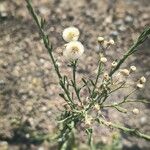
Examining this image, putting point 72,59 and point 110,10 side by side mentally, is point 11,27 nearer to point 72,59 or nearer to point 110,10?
→ point 110,10

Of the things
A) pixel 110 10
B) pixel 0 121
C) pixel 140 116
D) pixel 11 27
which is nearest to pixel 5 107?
pixel 0 121

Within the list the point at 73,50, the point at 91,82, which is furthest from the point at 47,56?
the point at 73,50

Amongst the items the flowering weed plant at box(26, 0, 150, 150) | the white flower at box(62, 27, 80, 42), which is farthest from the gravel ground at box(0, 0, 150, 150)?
the white flower at box(62, 27, 80, 42)

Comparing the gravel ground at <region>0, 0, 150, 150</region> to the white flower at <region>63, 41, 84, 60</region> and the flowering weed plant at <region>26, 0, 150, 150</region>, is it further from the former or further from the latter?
the white flower at <region>63, 41, 84, 60</region>

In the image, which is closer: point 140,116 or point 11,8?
point 140,116

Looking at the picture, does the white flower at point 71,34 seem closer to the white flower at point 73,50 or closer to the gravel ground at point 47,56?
the white flower at point 73,50

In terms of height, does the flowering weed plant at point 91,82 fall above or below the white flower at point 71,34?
below

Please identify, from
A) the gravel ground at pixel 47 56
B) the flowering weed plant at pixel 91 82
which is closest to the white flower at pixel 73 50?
the flowering weed plant at pixel 91 82

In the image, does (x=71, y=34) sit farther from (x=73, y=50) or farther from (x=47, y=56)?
(x=47, y=56)
